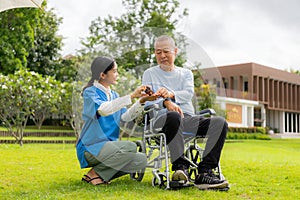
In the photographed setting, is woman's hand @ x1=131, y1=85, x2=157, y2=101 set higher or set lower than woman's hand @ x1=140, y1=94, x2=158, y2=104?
higher

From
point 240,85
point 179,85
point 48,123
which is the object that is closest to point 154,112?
point 179,85

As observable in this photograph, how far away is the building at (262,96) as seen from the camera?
3228cm

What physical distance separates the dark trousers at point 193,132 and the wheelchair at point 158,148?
0.18 feet

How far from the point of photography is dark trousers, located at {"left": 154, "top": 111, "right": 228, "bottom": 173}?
3.51m

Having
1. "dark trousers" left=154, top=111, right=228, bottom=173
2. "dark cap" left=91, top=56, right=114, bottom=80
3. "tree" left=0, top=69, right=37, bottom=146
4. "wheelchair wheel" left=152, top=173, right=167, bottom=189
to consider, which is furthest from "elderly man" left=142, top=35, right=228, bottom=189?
"tree" left=0, top=69, right=37, bottom=146

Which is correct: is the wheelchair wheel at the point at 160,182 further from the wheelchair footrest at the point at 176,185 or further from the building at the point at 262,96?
the building at the point at 262,96

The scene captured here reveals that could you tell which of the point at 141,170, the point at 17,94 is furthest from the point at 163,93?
the point at 17,94

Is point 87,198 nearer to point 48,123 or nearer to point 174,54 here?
point 174,54

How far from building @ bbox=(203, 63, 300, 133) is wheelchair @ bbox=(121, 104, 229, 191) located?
23.2 meters

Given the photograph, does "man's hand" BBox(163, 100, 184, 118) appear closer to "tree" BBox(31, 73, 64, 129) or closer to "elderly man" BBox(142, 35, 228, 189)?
"elderly man" BBox(142, 35, 228, 189)

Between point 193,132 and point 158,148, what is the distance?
0.34 meters

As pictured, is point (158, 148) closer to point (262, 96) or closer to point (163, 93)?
point (163, 93)

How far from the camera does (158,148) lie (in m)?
3.78

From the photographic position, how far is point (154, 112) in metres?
3.70
